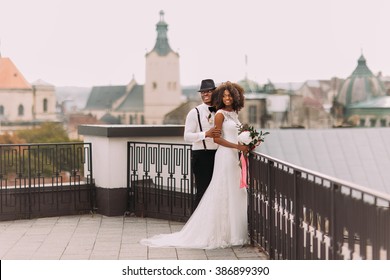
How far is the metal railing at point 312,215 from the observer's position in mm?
3900

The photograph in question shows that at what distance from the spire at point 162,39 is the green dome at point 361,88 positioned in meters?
39.9

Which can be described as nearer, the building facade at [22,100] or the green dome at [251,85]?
the green dome at [251,85]

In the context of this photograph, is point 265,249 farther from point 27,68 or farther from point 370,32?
point 27,68

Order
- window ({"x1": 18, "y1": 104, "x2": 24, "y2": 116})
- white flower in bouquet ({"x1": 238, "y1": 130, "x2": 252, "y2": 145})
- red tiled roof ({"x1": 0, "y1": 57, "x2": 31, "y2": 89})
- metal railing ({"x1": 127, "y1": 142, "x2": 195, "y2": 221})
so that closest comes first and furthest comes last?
white flower in bouquet ({"x1": 238, "y1": 130, "x2": 252, "y2": 145}) < metal railing ({"x1": 127, "y1": 142, "x2": 195, "y2": 221}) < red tiled roof ({"x1": 0, "y1": 57, "x2": 31, "y2": 89}) < window ({"x1": 18, "y1": 104, "x2": 24, "y2": 116})

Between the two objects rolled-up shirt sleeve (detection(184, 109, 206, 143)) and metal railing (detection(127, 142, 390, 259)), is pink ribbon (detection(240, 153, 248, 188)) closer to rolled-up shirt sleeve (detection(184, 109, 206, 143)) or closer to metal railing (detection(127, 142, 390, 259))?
metal railing (detection(127, 142, 390, 259))

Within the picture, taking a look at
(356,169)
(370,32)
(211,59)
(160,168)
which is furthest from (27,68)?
(160,168)

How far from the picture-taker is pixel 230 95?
7.05 metres

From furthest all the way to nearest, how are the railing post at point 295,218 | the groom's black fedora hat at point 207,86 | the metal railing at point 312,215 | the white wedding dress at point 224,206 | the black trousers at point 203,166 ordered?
the black trousers at point 203,166
the groom's black fedora hat at point 207,86
the white wedding dress at point 224,206
the railing post at point 295,218
the metal railing at point 312,215

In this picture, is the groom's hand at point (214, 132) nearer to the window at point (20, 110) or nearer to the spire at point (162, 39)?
the spire at point (162, 39)

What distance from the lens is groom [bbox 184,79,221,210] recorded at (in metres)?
7.39

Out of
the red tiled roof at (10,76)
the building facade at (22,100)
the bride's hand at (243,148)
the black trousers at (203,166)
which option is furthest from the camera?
the building facade at (22,100)

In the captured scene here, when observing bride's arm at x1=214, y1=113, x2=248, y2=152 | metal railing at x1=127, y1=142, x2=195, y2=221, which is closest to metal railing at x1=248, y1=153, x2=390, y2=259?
bride's arm at x1=214, y1=113, x2=248, y2=152

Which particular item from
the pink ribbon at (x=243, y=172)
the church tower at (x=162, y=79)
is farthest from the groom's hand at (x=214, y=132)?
the church tower at (x=162, y=79)

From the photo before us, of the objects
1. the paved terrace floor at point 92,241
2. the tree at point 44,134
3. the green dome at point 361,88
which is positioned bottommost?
the tree at point 44,134
